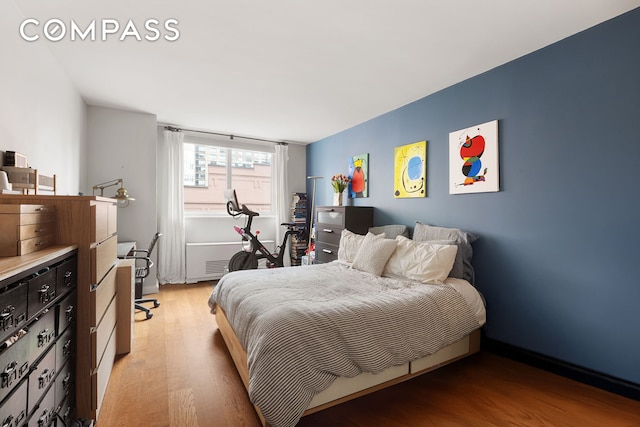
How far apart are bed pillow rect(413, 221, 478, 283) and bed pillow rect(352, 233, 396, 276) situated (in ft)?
1.53

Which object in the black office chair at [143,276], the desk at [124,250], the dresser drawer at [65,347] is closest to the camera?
the dresser drawer at [65,347]

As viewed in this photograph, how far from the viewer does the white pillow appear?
2.46m

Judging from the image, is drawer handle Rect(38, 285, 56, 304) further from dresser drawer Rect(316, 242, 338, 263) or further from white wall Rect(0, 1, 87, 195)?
dresser drawer Rect(316, 242, 338, 263)

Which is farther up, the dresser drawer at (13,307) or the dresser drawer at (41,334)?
the dresser drawer at (13,307)

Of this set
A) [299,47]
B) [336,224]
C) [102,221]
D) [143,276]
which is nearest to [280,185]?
[336,224]

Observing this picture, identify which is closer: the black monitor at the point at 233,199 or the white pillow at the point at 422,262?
the white pillow at the point at 422,262

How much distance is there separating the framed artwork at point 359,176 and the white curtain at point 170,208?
2.68 m

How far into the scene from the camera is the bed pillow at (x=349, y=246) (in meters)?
3.26

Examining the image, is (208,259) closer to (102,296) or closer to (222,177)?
(222,177)

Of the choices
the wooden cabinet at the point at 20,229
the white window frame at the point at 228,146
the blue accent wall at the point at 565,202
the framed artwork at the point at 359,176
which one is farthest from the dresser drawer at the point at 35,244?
the white window frame at the point at 228,146

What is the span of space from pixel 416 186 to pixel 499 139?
0.99 m

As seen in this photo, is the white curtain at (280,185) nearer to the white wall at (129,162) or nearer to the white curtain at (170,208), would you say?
the white curtain at (170,208)

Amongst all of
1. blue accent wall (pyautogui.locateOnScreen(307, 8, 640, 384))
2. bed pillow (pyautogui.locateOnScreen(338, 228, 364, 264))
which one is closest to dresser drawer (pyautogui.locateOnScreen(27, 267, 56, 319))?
bed pillow (pyautogui.locateOnScreen(338, 228, 364, 264))

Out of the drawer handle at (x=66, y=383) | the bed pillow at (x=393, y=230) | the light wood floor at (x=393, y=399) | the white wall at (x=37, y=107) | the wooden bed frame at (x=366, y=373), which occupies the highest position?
the white wall at (x=37, y=107)
